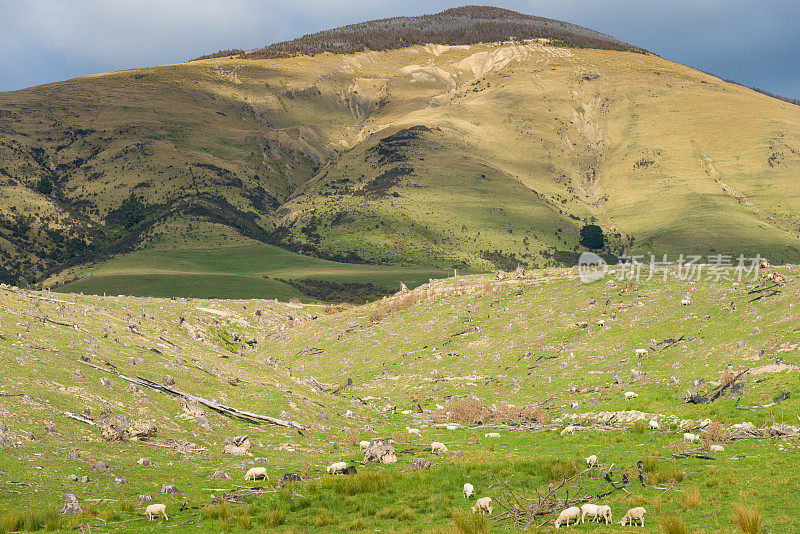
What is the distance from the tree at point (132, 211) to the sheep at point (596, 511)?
623ft

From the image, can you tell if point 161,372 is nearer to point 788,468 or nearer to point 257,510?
point 257,510

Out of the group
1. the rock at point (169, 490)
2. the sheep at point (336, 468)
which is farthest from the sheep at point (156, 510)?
the sheep at point (336, 468)

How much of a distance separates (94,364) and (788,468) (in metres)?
26.0

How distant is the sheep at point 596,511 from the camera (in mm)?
13523

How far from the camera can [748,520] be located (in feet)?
39.8

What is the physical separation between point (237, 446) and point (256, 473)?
362 cm

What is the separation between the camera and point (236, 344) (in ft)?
182

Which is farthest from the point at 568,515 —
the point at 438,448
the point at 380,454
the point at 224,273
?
the point at 224,273

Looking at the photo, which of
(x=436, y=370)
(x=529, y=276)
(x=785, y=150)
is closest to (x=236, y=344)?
(x=436, y=370)

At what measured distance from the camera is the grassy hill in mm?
15328

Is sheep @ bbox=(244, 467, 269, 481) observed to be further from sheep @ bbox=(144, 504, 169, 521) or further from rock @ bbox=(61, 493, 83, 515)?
rock @ bbox=(61, 493, 83, 515)

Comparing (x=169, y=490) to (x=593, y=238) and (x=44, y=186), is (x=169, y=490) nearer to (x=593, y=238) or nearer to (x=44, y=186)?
(x=593, y=238)

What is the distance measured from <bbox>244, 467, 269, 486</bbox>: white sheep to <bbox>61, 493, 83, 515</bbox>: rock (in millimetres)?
5073

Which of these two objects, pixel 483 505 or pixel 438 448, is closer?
pixel 483 505
